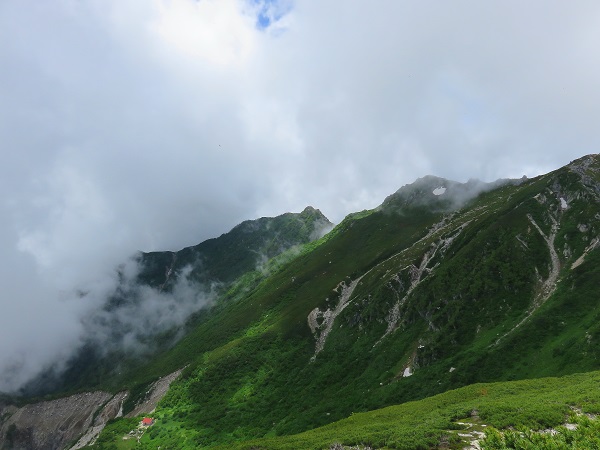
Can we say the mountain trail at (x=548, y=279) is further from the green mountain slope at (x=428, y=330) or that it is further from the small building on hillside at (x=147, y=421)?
the small building on hillside at (x=147, y=421)

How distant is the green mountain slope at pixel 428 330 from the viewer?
79.1m

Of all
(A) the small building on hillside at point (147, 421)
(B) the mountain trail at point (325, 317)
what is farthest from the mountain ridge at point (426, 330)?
(A) the small building on hillside at point (147, 421)

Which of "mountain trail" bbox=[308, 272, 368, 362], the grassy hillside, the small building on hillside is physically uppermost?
"mountain trail" bbox=[308, 272, 368, 362]

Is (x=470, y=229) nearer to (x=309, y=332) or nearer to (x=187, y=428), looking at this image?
(x=309, y=332)

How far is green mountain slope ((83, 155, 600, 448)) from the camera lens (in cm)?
7912

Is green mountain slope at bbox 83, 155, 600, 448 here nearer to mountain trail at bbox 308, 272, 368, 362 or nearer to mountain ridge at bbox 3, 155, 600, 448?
mountain ridge at bbox 3, 155, 600, 448

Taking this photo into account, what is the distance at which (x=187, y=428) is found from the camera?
11112 cm

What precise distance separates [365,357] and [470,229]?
63.7 meters

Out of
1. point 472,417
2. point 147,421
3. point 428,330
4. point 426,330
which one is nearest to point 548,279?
point 428,330

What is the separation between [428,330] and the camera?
102m

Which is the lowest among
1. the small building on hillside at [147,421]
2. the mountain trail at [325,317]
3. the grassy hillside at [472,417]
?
the grassy hillside at [472,417]

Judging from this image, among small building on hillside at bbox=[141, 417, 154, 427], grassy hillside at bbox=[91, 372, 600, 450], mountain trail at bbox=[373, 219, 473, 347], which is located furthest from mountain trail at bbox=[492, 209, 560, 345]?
small building on hillside at bbox=[141, 417, 154, 427]

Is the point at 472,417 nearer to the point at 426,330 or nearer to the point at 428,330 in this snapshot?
the point at 428,330

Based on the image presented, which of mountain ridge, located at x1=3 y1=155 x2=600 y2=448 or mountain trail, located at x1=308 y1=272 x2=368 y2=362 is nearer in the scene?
mountain ridge, located at x1=3 y1=155 x2=600 y2=448
